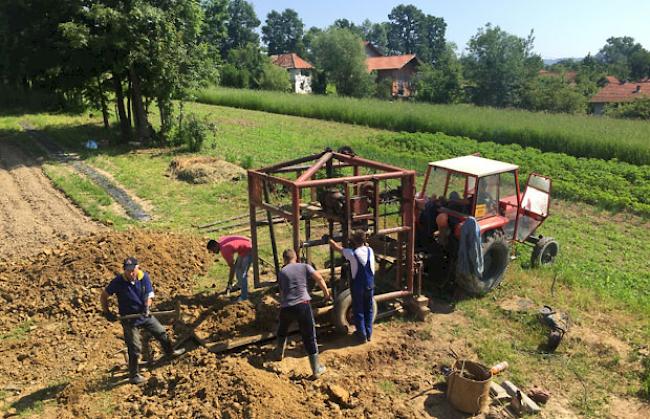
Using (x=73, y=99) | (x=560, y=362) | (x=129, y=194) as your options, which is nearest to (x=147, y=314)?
(x=560, y=362)

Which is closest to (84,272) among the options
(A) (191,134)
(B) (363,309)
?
(B) (363,309)

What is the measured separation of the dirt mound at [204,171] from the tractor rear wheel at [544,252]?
373 inches

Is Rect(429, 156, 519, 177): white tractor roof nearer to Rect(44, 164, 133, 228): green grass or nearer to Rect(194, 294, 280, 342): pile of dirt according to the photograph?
Rect(194, 294, 280, 342): pile of dirt

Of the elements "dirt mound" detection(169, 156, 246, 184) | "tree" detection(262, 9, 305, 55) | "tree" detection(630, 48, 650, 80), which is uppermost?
"tree" detection(262, 9, 305, 55)

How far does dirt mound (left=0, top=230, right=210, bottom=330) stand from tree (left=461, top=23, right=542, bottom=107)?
4657 cm

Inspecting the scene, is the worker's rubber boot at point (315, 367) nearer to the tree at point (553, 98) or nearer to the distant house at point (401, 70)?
the tree at point (553, 98)

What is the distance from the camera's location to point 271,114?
3622 centimetres

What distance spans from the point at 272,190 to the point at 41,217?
7.05 metres

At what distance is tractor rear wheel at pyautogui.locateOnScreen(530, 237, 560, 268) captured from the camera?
32.3 feet

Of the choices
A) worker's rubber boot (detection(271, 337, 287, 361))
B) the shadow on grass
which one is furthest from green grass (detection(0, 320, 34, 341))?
worker's rubber boot (detection(271, 337, 287, 361))

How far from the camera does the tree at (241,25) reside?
10444 centimetres

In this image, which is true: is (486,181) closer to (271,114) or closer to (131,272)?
(131,272)

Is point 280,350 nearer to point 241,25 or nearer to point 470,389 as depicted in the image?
point 470,389

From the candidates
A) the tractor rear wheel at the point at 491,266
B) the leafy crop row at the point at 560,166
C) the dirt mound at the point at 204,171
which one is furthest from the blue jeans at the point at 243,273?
the leafy crop row at the point at 560,166
